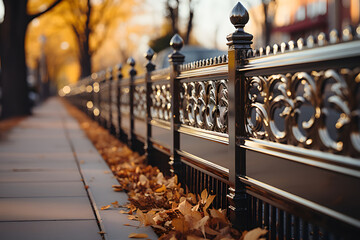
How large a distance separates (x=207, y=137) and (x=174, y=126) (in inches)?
46.7

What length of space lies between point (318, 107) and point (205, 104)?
6.04 ft

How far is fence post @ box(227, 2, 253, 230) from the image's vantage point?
11.4 feet

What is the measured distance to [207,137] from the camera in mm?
4188

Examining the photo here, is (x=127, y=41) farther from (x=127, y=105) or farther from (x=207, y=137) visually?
(x=207, y=137)

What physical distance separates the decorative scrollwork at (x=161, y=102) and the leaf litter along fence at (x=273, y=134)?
0.21 metres

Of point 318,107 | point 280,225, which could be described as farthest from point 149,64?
point 318,107

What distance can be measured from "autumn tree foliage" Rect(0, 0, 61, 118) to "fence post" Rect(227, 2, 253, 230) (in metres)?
16.3

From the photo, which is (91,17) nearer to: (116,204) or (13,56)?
(13,56)

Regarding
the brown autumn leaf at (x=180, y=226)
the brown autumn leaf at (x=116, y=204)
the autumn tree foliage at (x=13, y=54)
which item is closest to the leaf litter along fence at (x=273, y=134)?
the brown autumn leaf at (x=180, y=226)

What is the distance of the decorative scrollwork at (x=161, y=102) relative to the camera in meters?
5.82

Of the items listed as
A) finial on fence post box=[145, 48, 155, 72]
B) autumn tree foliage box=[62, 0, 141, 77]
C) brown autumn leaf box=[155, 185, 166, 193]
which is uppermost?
autumn tree foliage box=[62, 0, 141, 77]

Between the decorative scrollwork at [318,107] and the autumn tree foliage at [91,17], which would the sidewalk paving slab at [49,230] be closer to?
the decorative scrollwork at [318,107]

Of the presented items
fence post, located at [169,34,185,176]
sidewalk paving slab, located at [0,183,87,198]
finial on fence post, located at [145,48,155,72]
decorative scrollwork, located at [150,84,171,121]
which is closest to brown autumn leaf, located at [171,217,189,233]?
fence post, located at [169,34,185,176]

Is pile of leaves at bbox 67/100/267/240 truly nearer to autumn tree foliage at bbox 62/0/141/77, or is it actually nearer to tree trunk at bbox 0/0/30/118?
tree trunk at bbox 0/0/30/118
